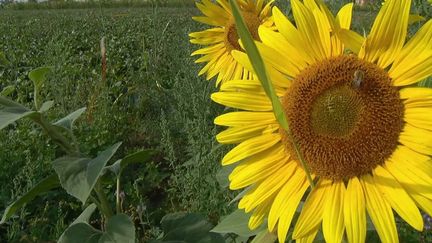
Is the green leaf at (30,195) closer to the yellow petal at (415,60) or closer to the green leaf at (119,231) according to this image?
the green leaf at (119,231)

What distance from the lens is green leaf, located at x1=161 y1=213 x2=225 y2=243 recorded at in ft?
3.82

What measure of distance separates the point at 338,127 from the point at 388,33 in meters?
0.14

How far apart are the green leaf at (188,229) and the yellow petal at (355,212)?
1.41 ft

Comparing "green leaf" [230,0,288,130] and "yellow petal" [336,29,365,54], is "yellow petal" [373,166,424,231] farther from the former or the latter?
"green leaf" [230,0,288,130]

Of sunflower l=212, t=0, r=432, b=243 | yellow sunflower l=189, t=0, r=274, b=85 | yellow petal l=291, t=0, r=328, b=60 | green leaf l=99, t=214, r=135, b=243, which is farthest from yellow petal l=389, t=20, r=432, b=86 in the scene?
yellow sunflower l=189, t=0, r=274, b=85

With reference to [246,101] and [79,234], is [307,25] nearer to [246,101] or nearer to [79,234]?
[246,101]

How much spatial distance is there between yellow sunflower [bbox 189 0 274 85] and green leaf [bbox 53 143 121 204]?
2.42ft

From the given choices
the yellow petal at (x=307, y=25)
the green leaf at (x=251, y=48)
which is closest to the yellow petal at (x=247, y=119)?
the yellow petal at (x=307, y=25)

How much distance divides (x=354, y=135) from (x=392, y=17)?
0.16 m

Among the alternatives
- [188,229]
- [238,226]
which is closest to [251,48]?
[238,226]

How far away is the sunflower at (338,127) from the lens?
73cm

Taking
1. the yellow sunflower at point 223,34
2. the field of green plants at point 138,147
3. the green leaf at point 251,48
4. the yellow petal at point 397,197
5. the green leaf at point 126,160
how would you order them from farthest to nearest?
the field of green plants at point 138,147, the yellow sunflower at point 223,34, the green leaf at point 126,160, the yellow petal at point 397,197, the green leaf at point 251,48

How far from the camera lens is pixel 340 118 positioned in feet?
2.59

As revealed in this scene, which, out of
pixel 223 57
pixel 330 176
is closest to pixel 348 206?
pixel 330 176
